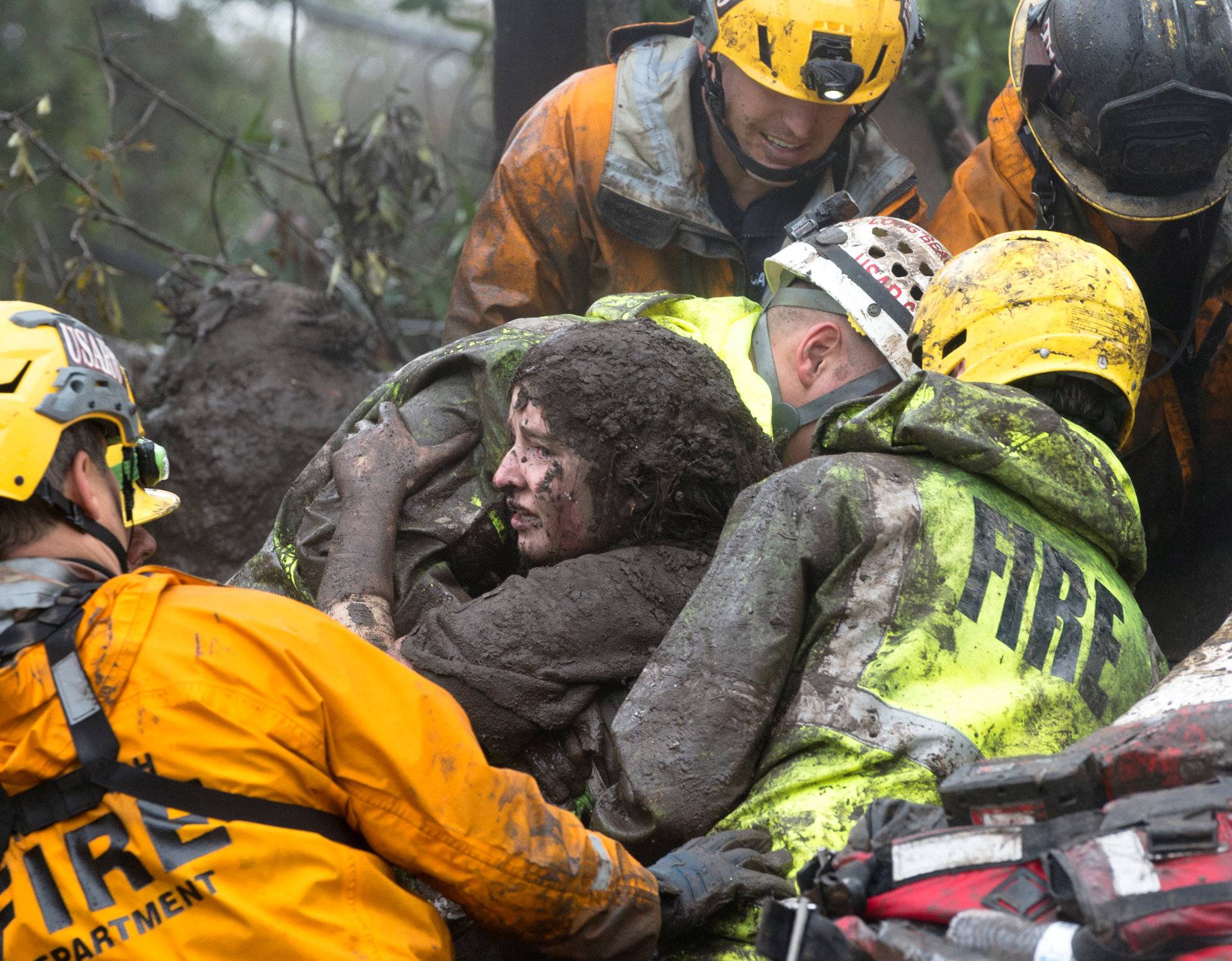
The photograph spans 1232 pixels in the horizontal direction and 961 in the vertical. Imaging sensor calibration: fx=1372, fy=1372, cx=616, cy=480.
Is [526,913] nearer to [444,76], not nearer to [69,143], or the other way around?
[69,143]

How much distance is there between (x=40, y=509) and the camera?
1943mm

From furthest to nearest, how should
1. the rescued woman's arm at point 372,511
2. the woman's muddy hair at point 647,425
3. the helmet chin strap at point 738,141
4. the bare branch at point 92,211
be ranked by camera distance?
the bare branch at point 92,211
the helmet chin strap at point 738,141
the rescued woman's arm at point 372,511
the woman's muddy hair at point 647,425

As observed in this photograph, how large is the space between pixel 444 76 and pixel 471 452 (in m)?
13.0

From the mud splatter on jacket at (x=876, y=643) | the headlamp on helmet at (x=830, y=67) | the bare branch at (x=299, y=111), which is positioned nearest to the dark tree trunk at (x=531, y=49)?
the bare branch at (x=299, y=111)

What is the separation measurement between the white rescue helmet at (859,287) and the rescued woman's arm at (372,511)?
760mm

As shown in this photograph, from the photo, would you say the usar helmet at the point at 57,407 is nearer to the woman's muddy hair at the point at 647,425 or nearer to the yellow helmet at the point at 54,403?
the yellow helmet at the point at 54,403

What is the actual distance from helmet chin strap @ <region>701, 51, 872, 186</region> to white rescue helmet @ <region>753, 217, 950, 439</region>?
1046 millimetres

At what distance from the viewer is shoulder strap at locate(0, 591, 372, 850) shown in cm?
176

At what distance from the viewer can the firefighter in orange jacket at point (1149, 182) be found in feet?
12.4

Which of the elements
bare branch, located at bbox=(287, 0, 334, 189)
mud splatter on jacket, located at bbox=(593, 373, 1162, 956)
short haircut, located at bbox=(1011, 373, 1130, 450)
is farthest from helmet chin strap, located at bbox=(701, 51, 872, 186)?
bare branch, located at bbox=(287, 0, 334, 189)

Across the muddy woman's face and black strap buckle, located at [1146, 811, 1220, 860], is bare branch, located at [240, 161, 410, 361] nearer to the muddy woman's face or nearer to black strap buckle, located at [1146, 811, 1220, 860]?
the muddy woman's face

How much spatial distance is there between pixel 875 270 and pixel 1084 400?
0.60 meters

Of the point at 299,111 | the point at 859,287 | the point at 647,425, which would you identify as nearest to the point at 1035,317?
the point at 859,287

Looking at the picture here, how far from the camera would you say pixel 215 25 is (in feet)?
34.4
